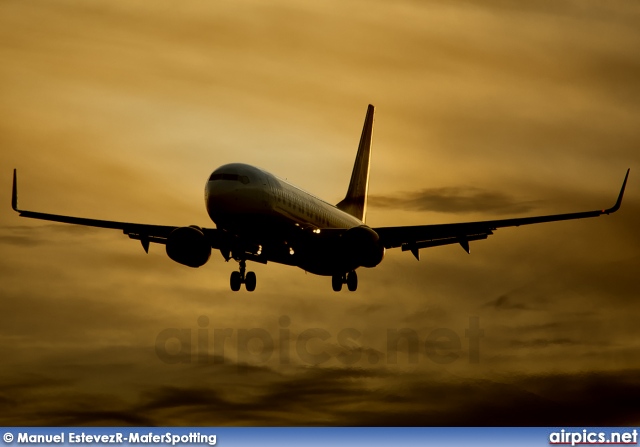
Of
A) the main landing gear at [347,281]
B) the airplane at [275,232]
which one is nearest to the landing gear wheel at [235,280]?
the airplane at [275,232]

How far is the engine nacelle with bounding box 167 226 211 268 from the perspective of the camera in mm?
58688

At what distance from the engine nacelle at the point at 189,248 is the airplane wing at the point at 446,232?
10.8 meters

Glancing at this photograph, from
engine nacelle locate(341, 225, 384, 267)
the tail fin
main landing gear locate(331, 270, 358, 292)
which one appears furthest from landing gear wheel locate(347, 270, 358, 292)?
the tail fin

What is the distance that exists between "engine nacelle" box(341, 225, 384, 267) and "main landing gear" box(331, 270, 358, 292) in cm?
968

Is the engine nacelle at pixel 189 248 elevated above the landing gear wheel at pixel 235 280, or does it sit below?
above

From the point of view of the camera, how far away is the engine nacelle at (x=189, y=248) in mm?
58688

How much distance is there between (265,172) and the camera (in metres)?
59.4

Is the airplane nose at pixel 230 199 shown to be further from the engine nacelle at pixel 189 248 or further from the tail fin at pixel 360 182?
the tail fin at pixel 360 182

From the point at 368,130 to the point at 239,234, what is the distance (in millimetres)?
49566

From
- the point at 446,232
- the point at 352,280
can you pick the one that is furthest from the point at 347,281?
the point at 446,232

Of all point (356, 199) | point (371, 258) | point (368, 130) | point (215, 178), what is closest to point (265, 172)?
point (215, 178)

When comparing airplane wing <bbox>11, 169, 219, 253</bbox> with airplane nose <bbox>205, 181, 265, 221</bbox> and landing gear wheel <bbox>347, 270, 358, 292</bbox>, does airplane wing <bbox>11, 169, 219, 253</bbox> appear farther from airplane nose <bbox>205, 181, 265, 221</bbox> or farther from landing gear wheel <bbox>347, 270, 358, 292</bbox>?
landing gear wheel <bbox>347, 270, 358, 292</bbox>

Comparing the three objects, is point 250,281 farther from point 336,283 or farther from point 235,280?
point 336,283

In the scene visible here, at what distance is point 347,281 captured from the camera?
228 ft
